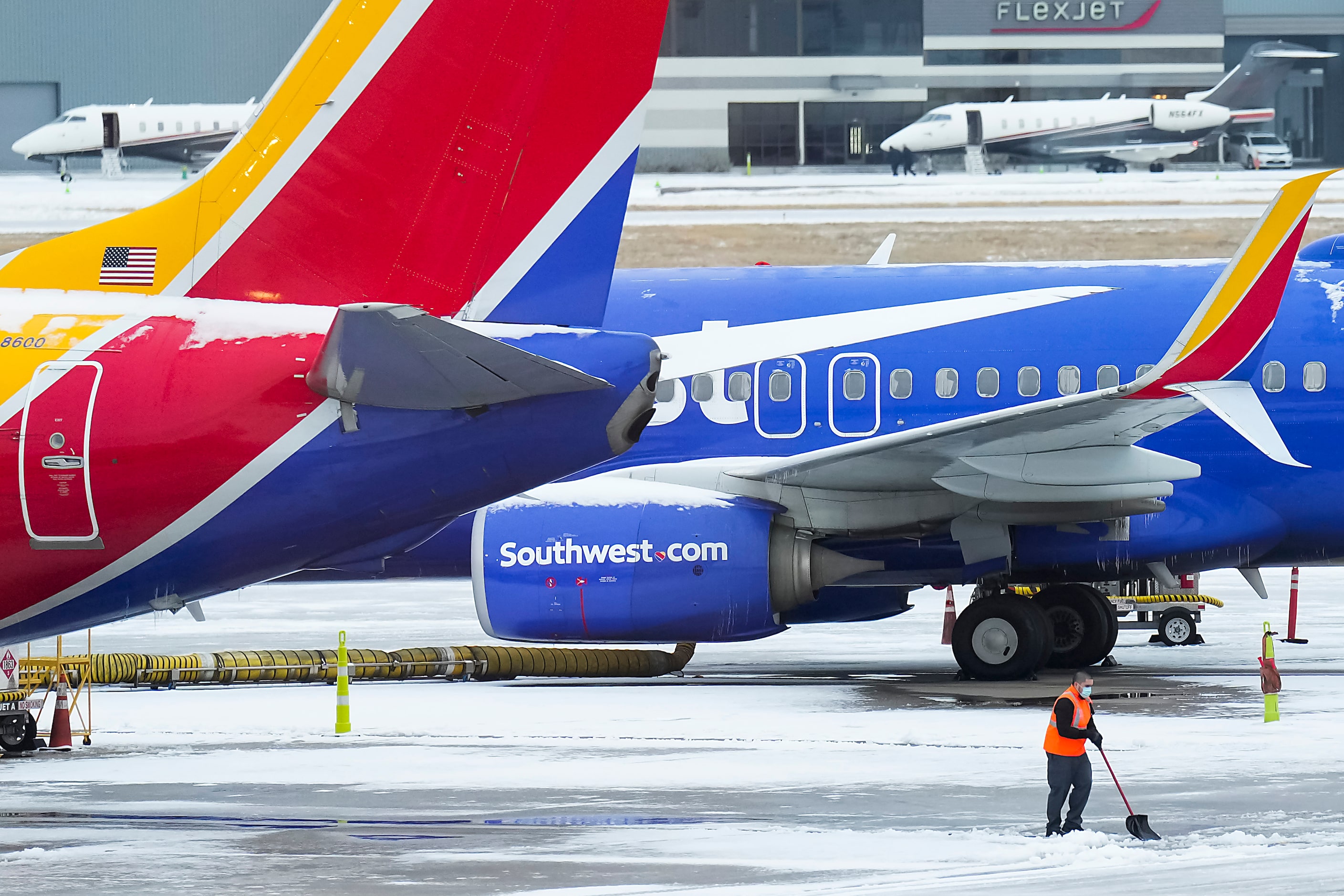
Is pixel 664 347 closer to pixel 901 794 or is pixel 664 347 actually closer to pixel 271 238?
pixel 271 238

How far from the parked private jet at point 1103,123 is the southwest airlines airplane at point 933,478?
2751 inches

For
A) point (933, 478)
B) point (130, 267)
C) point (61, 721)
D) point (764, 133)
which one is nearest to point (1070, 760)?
point (130, 267)

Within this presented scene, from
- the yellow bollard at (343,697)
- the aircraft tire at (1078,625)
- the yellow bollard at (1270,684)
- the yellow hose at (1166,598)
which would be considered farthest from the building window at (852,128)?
the yellow bollard at (343,697)

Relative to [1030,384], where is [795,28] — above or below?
above

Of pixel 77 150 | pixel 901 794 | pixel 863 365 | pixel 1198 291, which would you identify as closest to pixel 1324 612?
pixel 1198 291

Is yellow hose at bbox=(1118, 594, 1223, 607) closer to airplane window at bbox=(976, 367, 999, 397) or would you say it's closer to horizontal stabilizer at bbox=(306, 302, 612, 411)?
airplane window at bbox=(976, 367, 999, 397)

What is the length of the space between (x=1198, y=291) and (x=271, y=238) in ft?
36.6

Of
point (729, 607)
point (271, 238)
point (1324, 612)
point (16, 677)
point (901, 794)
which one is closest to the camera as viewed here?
point (271, 238)

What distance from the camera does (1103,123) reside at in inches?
3447

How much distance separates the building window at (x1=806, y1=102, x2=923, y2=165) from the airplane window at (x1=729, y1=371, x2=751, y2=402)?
77757 mm

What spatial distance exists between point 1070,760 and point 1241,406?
4.95m

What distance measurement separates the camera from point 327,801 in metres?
11.8

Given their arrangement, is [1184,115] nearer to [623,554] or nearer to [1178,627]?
[1178,627]

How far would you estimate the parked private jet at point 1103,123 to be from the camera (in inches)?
3435
